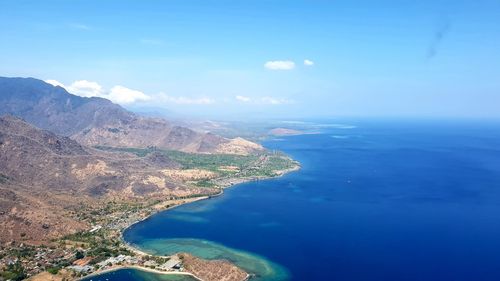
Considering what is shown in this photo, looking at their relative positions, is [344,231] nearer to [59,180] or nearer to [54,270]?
[54,270]

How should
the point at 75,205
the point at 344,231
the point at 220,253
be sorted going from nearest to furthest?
the point at 220,253
the point at 344,231
the point at 75,205

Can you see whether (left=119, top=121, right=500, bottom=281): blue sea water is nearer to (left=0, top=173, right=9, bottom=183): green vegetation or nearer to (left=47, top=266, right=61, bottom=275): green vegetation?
(left=47, top=266, right=61, bottom=275): green vegetation

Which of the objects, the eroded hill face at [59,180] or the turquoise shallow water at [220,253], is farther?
the eroded hill face at [59,180]

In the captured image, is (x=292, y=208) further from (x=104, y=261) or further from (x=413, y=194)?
(x=104, y=261)

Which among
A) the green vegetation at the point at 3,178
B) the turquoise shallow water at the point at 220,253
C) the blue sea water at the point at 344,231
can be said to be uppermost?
the green vegetation at the point at 3,178

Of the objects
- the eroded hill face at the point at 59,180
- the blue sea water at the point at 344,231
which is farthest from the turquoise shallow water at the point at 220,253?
the eroded hill face at the point at 59,180

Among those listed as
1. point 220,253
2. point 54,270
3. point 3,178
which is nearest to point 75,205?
point 3,178

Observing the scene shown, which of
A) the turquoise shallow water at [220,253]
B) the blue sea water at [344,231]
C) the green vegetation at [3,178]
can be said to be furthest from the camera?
the green vegetation at [3,178]

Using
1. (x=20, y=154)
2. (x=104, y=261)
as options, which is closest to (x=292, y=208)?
(x=104, y=261)

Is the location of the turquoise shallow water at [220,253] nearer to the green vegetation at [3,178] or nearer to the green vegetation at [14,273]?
the green vegetation at [14,273]
